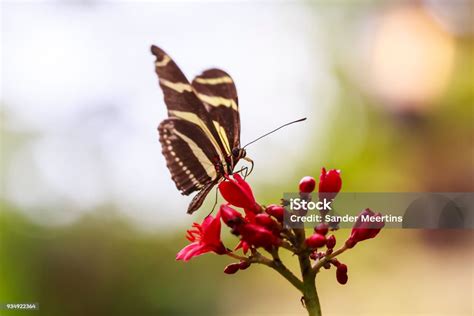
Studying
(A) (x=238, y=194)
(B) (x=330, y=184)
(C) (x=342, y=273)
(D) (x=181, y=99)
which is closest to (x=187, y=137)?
(D) (x=181, y=99)

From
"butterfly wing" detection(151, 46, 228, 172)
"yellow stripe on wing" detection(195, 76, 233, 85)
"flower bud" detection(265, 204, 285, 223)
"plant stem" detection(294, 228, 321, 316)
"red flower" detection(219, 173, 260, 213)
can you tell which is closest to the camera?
"plant stem" detection(294, 228, 321, 316)

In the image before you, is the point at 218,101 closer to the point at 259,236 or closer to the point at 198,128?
the point at 198,128

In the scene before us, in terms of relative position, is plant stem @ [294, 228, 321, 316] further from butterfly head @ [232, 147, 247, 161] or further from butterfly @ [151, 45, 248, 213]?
butterfly head @ [232, 147, 247, 161]

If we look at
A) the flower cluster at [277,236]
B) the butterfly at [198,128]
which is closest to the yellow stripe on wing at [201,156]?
the butterfly at [198,128]

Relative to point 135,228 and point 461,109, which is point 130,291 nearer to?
Answer: point 135,228

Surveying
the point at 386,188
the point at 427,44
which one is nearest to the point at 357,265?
the point at 386,188

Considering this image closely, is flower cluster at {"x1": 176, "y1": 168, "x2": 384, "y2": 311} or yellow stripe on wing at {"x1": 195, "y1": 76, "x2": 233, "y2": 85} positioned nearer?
flower cluster at {"x1": 176, "y1": 168, "x2": 384, "y2": 311}

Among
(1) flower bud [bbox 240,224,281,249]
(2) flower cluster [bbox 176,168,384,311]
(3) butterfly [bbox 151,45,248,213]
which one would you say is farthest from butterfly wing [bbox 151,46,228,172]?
(1) flower bud [bbox 240,224,281,249]

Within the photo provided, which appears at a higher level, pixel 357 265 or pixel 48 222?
pixel 48 222
